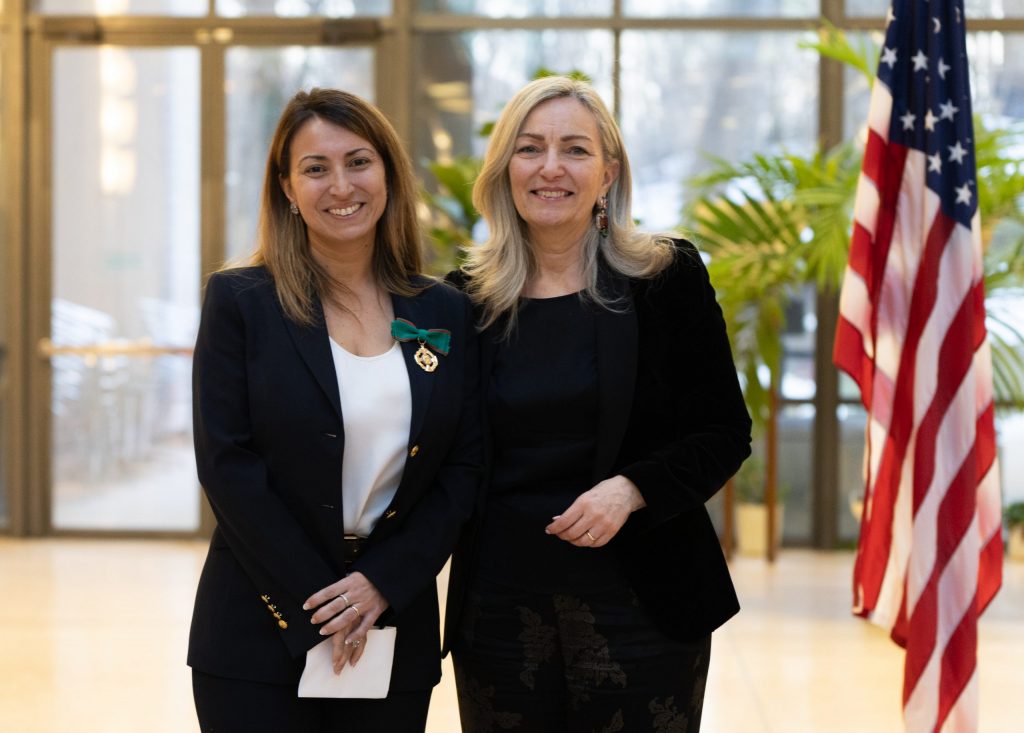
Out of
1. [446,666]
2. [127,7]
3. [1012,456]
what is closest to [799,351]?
[1012,456]

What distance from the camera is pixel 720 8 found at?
835 cm

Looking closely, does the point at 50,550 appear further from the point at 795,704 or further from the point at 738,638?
the point at 795,704

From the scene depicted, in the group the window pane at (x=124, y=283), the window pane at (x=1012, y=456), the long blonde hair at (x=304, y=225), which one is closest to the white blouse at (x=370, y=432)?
the long blonde hair at (x=304, y=225)

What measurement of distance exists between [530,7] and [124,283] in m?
3.31

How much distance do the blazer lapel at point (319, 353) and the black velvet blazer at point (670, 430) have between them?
36 cm

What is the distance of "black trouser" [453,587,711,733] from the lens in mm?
2492

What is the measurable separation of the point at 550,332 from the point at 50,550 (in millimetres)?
6485

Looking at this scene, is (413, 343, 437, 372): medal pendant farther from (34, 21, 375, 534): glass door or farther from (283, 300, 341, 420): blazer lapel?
(34, 21, 375, 534): glass door

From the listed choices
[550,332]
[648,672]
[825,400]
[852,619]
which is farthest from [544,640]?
[825,400]

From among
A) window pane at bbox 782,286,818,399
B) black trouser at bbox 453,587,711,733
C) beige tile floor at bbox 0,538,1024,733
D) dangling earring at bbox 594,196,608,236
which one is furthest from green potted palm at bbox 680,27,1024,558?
black trouser at bbox 453,587,711,733

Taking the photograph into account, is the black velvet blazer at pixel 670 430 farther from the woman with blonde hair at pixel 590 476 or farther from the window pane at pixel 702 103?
the window pane at pixel 702 103

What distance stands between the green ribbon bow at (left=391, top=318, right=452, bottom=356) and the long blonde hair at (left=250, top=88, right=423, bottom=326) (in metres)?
0.10

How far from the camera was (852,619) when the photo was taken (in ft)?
21.2

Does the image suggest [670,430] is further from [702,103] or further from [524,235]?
[702,103]
